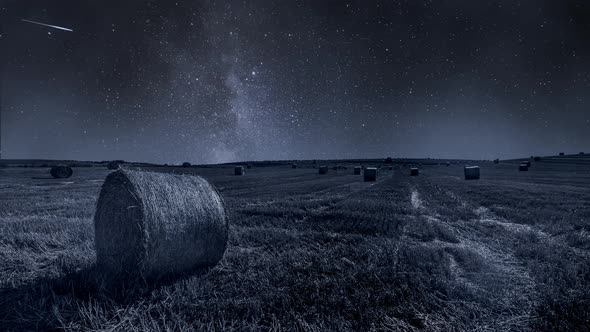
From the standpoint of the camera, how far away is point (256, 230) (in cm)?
922

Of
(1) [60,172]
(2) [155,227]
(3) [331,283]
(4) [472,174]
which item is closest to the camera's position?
(3) [331,283]

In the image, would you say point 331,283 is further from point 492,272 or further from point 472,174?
point 472,174

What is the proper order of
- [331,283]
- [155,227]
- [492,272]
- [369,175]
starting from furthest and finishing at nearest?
[369,175]
[492,272]
[155,227]
[331,283]

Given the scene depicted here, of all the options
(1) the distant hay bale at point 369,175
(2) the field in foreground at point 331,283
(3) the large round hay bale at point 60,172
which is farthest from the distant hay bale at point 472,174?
(3) the large round hay bale at point 60,172

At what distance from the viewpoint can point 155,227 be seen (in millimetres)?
5824

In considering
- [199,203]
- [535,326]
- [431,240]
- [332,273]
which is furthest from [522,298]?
[199,203]

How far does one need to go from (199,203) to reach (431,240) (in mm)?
6000

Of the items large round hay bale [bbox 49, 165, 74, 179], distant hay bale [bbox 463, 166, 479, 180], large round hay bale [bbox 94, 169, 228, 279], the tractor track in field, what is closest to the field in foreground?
the tractor track in field

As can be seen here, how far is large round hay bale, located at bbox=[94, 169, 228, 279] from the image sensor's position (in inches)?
227

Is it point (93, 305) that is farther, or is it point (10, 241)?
point (10, 241)

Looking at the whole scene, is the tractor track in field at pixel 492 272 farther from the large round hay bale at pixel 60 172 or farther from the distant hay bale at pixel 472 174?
the large round hay bale at pixel 60 172

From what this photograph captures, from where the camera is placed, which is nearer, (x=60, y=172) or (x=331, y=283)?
(x=331, y=283)

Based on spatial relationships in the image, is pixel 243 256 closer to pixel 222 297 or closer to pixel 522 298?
pixel 222 297

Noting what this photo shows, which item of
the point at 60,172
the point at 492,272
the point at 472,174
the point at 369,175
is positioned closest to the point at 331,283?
the point at 492,272
